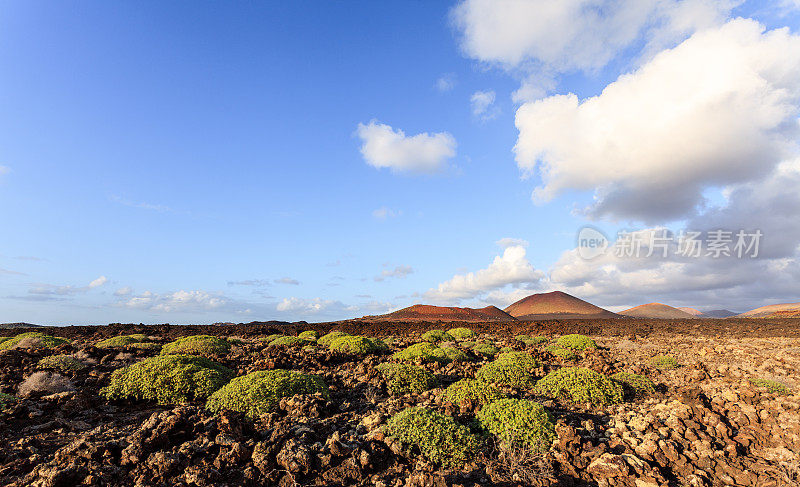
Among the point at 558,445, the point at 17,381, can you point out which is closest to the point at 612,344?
the point at 558,445

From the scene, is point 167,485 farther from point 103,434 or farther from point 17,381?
point 17,381

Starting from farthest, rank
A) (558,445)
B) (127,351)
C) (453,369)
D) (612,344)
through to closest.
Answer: (612,344) < (127,351) < (453,369) < (558,445)

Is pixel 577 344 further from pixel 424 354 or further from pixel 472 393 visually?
pixel 472 393

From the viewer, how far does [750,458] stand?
6.51 m

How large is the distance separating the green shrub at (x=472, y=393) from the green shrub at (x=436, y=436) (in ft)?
4.57

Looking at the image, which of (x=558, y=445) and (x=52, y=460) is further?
(x=558, y=445)

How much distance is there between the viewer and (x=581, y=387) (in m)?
8.77

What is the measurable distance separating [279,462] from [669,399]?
8.36m

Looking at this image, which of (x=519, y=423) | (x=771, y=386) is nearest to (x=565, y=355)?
(x=771, y=386)

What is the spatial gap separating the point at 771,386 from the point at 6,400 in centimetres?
1663

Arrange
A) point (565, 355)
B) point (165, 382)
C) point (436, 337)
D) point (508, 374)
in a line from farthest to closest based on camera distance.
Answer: point (436, 337)
point (565, 355)
point (508, 374)
point (165, 382)

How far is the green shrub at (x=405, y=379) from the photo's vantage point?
29.6 feet

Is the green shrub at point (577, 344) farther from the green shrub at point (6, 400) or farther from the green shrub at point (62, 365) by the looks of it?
the green shrub at point (6, 400)

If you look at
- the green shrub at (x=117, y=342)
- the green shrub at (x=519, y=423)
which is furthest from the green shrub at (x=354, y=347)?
the green shrub at (x=117, y=342)
